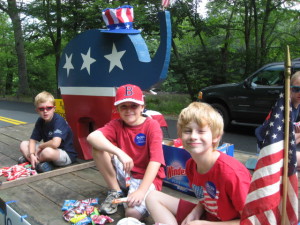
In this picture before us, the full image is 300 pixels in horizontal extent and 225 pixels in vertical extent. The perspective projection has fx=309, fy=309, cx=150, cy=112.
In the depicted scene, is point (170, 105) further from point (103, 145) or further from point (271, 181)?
point (271, 181)

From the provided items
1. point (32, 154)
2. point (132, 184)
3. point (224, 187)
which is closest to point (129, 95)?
point (132, 184)

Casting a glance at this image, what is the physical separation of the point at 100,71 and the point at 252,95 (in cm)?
424

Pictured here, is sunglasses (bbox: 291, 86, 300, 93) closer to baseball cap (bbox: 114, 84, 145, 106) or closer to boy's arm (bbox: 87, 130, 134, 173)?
baseball cap (bbox: 114, 84, 145, 106)

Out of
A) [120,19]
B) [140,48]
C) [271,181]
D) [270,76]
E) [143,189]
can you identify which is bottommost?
[143,189]

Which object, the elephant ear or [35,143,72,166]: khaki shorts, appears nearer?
the elephant ear

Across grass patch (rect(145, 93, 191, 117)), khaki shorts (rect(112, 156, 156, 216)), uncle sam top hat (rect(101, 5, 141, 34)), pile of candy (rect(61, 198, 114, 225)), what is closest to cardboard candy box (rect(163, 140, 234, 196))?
khaki shorts (rect(112, 156, 156, 216))

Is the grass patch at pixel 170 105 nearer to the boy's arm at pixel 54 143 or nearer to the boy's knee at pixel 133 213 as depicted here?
the boy's arm at pixel 54 143

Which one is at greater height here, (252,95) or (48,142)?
(252,95)

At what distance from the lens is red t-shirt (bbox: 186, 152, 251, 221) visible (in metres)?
1.72

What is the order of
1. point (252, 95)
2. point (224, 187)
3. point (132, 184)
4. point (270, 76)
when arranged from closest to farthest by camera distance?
1. point (224, 187)
2. point (132, 184)
3. point (270, 76)
4. point (252, 95)

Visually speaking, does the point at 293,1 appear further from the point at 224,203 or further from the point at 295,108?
the point at 224,203

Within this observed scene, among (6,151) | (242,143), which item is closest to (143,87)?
(6,151)

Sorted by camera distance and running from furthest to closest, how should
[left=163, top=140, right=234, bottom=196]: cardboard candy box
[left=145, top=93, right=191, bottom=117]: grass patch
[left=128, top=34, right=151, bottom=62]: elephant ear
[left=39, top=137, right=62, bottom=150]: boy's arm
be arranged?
1. [left=145, top=93, right=191, bottom=117]: grass patch
2. [left=39, top=137, right=62, bottom=150]: boy's arm
3. [left=128, top=34, right=151, bottom=62]: elephant ear
4. [left=163, top=140, right=234, bottom=196]: cardboard candy box

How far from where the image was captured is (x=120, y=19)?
3.48m
